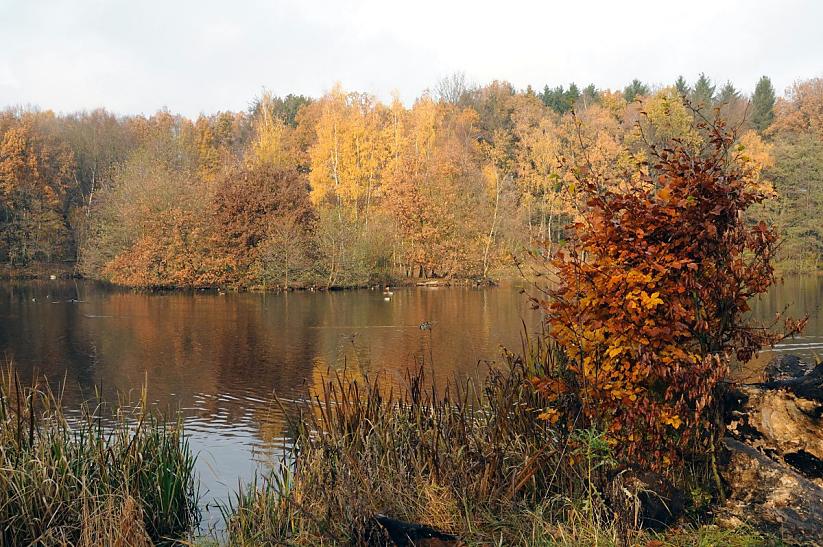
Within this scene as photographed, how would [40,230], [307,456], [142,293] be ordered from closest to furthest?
[307,456], [142,293], [40,230]

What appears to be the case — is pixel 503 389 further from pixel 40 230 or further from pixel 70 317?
pixel 40 230

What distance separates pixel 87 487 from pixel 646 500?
3799 millimetres

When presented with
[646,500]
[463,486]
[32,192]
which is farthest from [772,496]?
[32,192]

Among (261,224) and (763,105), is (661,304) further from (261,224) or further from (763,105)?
(763,105)

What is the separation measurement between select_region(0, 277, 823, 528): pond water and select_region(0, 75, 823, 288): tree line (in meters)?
4.44

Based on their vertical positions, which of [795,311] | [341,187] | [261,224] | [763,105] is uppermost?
[763,105]

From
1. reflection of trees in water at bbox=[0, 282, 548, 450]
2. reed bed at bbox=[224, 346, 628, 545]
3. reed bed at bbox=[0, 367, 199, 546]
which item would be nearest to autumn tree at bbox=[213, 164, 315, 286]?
reflection of trees in water at bbox=[0, 282, 548, 450]

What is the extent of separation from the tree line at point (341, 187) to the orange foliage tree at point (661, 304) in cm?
2538

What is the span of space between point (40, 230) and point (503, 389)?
4945 centimetres

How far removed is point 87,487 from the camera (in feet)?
18.7

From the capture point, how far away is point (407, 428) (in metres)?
6.50

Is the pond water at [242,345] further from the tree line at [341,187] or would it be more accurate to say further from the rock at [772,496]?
the tree line at [341,187]

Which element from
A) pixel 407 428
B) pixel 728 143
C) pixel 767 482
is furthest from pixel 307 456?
pixel 728 143

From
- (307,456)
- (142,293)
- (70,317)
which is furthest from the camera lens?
(142,293)
